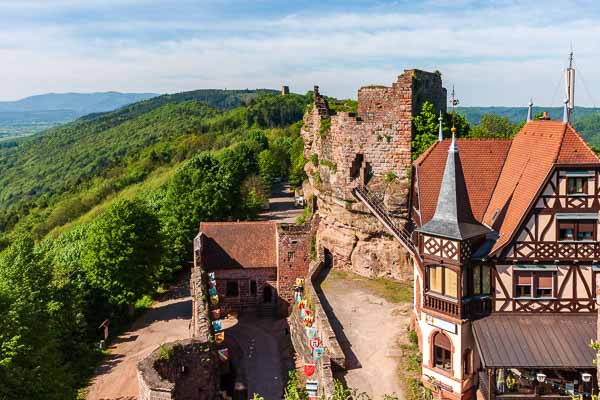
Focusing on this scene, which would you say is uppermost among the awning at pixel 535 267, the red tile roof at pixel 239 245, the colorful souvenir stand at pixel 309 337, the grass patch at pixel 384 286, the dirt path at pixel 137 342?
the awning at pixel 535 267

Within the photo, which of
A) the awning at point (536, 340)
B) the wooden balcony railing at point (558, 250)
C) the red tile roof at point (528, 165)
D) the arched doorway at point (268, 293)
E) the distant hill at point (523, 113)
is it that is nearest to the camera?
the awning at point (536, 340)

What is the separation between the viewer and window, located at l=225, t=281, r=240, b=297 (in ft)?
120

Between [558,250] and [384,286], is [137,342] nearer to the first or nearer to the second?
[384,286]

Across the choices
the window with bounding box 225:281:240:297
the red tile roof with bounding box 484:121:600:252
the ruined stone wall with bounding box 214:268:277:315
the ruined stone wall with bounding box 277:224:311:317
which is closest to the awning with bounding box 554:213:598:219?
the red tile roof with bounding box 484:121:600:252

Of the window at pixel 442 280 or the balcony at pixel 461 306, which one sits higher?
the window at pixel 442 280

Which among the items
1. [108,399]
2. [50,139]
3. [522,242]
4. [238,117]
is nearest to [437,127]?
[522,242]

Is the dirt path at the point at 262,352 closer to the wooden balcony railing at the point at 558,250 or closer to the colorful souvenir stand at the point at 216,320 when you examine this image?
the colorful souvenir stand at the point at 216,320

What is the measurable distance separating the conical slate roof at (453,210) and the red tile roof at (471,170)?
1932 mm

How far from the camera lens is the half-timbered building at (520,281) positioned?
18.9m

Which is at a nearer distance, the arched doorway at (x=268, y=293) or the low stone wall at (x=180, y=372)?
the low stone wall at (x=180, y=372)

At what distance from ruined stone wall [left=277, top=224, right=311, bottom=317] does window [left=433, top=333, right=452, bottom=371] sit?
15.7m

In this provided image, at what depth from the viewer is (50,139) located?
173 m

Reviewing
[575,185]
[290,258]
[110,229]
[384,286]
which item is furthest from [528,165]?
[110,229]

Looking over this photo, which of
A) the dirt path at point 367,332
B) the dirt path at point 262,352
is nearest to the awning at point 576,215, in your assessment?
the dirt path at point 367,332
